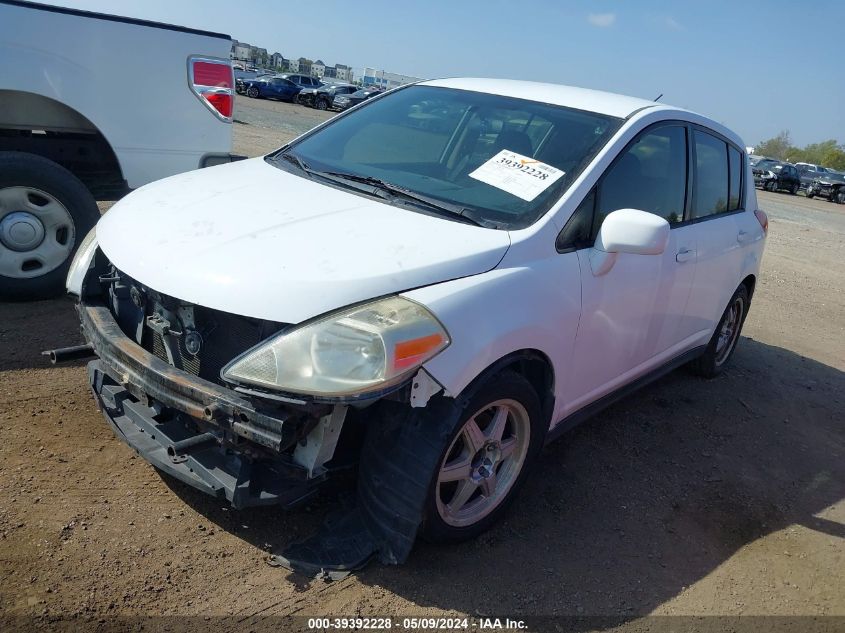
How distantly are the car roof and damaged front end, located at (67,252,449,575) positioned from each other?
1.97 metres

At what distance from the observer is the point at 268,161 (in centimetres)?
394

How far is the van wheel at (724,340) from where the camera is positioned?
531cm

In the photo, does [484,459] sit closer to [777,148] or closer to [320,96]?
[320,96]

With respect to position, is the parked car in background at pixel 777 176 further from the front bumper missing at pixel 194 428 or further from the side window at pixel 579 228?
the front bumper missing at pixel 194 428

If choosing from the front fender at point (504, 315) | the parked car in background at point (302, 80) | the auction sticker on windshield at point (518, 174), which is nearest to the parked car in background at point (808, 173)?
the parked car in background at point (302, 80)

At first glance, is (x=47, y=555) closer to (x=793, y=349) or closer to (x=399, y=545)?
(x=399, y=545)

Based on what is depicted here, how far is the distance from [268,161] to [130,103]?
1538 mm

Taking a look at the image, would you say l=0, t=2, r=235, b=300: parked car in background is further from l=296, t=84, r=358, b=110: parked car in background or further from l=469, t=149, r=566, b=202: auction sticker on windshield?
l=296, t=84, r=358, b=110: parked car in background

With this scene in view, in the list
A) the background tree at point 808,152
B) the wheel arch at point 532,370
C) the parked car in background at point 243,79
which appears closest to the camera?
the wheel arch at point 532,370

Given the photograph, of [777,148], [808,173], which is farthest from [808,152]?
[808,173]

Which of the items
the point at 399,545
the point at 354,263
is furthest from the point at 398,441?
the point at 354,263

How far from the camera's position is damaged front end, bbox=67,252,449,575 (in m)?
2.48

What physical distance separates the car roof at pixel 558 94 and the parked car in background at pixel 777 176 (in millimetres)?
35849

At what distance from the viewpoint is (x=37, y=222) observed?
4.70m
